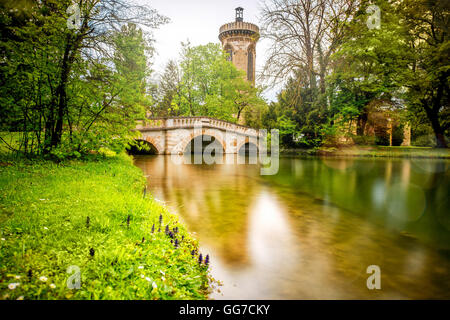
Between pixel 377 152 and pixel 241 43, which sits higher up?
pixel 241 43

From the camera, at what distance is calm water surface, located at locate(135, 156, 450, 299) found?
231cm

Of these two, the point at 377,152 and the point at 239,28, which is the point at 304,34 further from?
the point at 239,28

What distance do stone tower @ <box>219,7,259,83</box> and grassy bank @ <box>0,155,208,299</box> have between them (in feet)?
133

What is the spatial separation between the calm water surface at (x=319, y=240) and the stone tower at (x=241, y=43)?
38.0 meters

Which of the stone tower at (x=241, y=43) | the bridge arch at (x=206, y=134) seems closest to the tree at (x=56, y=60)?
the bridge arch at (x=206, y=134)

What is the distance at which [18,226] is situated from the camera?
2.61 m

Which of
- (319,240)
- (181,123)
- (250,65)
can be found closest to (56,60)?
(319,240)

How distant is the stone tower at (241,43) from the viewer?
134ft

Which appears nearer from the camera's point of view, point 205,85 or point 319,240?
point 319,240

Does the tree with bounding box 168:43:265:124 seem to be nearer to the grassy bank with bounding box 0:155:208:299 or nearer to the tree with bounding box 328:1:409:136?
the tree with bounding box 328:1:409:136

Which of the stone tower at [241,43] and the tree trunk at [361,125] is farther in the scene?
the stone tower at [241,43]

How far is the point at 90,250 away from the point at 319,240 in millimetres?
2813

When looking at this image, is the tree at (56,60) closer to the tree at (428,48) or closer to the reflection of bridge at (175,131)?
the reflection of bridge at (175,131)

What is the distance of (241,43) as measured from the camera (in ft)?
137
